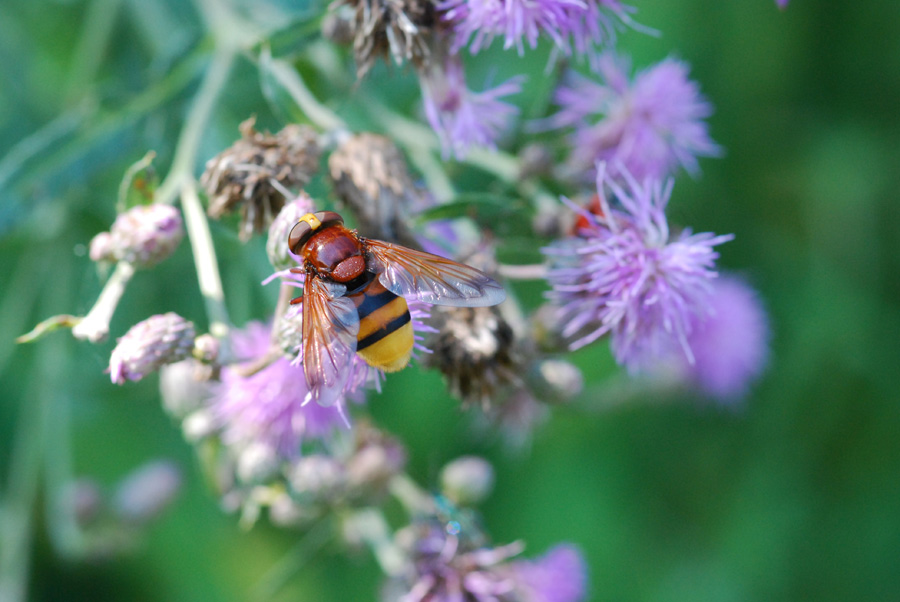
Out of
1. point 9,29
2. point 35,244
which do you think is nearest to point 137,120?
point 35,244

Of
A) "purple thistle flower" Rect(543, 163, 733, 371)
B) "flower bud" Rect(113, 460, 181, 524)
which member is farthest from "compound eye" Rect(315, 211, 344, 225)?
"flower bud" Rect(113, 460, 181, 524)

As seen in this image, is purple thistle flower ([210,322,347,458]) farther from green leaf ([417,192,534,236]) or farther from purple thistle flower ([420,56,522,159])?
purple thistle flower ([420,56,522,159])

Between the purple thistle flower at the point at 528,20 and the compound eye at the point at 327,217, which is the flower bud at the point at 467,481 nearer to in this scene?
the compound eye at the point at 327,217

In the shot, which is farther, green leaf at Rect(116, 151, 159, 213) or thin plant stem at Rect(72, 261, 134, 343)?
green leaf at Rect(116, 151, 159, 213)

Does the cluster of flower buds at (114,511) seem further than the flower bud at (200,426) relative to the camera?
Yes

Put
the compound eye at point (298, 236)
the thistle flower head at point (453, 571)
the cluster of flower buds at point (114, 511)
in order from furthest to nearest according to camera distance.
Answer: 1. the cluster of flower buds at point (114, 511)
2. the thistle flower head at point (453, 571)
3. the compound eye at point (298, 236)

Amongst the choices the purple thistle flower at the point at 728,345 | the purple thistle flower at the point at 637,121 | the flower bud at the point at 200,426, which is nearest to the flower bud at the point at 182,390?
the flower bud at the point at 200,426
